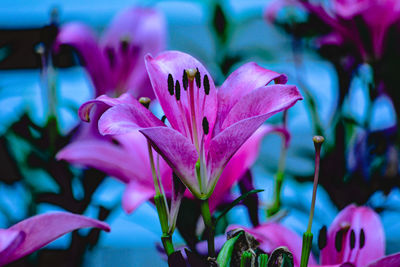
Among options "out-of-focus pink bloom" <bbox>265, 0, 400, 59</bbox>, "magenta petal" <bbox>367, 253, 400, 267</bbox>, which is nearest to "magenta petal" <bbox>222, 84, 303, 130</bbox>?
"magenta petal" <bbox>367, 253, 400, 267</bbox>

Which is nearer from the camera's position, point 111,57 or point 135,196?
point 135,196

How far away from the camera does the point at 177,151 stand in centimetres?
28

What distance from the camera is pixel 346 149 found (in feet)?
1.83

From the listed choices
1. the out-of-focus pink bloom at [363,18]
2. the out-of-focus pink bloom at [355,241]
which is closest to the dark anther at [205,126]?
the out-of-focus pink bloom at [355,241]

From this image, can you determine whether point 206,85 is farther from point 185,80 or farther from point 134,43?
point 134,43

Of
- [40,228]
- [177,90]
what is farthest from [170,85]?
[40,228]

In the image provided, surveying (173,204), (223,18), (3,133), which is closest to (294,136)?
(223,18)

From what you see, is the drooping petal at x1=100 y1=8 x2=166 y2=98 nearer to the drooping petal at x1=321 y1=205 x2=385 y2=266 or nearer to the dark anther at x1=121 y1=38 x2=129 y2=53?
the dark anther at x1=121 y1=38 x2=129 y2=53

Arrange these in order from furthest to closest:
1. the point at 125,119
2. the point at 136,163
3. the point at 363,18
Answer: the point at 363,18 → the point at 136,163 → the point at 125,119

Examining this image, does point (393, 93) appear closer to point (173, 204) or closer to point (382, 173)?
point (382, 173)

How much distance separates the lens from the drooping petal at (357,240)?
0.35 meters

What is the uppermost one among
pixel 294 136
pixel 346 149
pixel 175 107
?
pixel 175 107

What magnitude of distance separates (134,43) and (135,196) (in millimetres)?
189

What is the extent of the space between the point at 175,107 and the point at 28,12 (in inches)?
30.5
